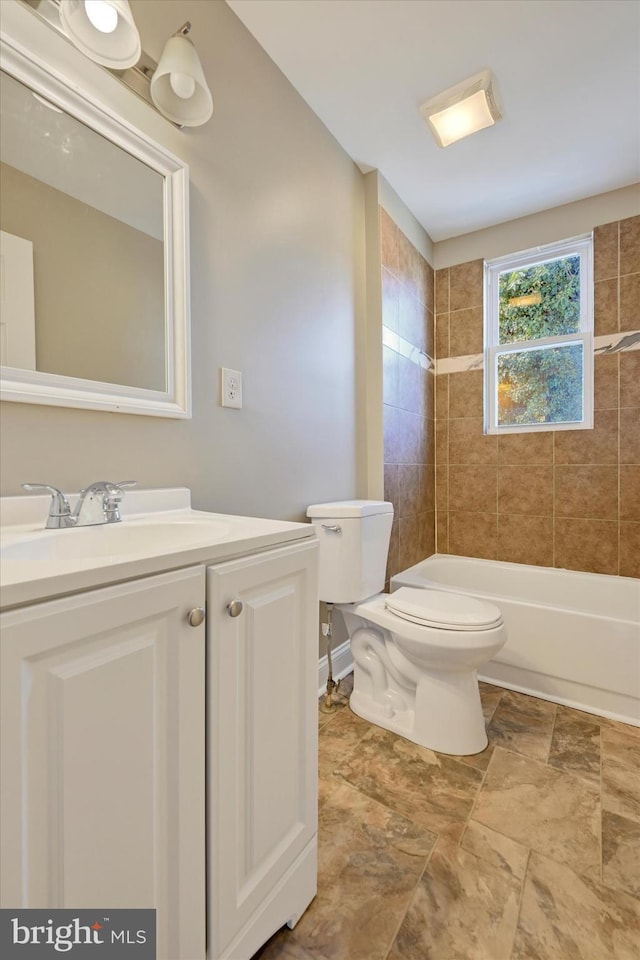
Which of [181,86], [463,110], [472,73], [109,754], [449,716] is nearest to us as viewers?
[109,754]

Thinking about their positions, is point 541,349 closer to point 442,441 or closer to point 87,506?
point 442,441

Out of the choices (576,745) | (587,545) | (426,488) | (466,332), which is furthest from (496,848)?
(466,332)

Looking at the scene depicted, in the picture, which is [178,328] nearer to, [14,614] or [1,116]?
[1,116]

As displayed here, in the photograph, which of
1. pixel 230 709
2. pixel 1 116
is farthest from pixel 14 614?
pixel 1 116

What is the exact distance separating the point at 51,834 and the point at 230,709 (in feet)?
0.88

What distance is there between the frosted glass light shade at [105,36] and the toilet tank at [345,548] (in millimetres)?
1399

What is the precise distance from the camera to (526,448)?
2525 mm

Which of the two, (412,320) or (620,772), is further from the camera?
(412,320)

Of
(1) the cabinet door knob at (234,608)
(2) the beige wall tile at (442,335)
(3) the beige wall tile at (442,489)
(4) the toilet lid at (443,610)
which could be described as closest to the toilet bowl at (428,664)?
(4) the toilet lid at (443,610)

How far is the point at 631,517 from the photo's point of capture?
7.27ft

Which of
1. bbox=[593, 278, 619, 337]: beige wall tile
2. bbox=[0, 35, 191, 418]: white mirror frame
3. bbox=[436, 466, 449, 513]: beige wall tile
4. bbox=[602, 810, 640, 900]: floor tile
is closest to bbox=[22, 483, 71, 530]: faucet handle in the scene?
bbox=[0, 35, 191, 418]: white mirror frame

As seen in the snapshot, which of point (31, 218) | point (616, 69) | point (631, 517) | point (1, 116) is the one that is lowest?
point (631, 517)

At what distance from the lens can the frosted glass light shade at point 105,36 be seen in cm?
89

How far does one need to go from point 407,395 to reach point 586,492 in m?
1.19
